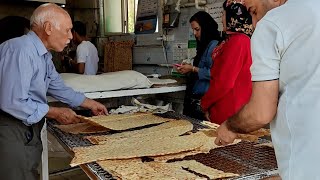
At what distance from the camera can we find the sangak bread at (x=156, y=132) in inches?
60.9

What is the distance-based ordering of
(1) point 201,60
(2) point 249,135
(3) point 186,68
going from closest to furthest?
(2) point 249,135, (1) point 201,60, (3) point 186,68

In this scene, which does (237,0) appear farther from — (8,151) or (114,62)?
(114,62)

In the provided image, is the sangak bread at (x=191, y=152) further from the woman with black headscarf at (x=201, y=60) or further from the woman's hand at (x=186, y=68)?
the woman's hand at (x=186, y=68)

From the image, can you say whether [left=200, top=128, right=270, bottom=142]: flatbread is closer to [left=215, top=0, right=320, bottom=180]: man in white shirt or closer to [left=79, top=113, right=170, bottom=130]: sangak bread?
[left=79, top=113, right=170, bottom=130]: sangak bread

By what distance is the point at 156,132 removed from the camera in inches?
65.1

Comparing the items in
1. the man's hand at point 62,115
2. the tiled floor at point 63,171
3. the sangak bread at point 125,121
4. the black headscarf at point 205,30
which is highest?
the black headscarf at point 205,30

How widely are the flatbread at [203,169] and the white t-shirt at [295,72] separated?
0.84 ft

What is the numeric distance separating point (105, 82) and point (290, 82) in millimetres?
1968

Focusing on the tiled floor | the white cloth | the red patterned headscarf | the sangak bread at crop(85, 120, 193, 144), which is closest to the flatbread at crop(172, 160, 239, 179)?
the sangak bread at crop(85, 120, 193, 144)

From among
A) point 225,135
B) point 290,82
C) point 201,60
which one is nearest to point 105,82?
point 201,60

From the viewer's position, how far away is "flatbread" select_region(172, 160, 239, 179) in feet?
3.58

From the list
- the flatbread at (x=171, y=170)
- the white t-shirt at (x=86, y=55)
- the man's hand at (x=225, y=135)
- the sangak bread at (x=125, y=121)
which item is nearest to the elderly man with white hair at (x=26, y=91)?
the sangak bread at (x=125, y=121)

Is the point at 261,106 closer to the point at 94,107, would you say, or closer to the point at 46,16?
the point at 46,16

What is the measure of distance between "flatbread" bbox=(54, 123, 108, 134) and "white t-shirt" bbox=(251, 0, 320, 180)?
1.09m
